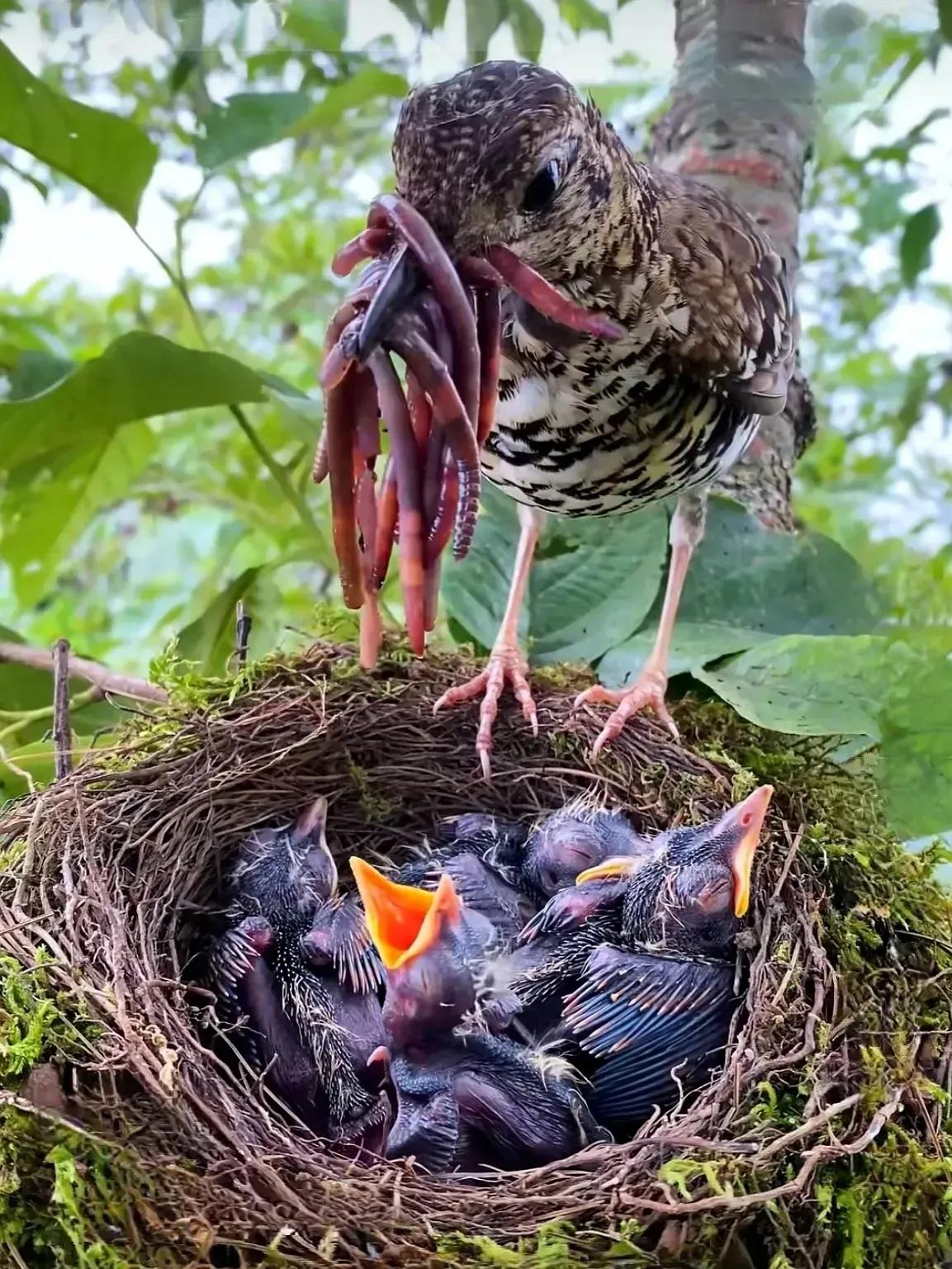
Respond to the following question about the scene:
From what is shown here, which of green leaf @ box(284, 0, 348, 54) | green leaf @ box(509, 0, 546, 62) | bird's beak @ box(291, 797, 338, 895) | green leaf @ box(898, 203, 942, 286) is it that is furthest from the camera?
green leaf @ box(898, 203, 942, 286)

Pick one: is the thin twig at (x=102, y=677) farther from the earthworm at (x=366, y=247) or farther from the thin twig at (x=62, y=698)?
the earthworm at (x=366, y=247)

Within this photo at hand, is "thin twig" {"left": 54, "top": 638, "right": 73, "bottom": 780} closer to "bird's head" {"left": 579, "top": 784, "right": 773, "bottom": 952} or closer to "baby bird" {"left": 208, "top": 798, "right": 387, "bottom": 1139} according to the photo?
"baby bird" {"left": 208, "top": 798, "right": 387, "bottom": 1139}

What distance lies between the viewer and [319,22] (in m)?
1.20

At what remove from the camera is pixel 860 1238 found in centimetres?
60

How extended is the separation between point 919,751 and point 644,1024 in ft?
1.11

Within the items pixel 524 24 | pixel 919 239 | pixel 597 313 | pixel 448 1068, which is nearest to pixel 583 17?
pixel 524 24

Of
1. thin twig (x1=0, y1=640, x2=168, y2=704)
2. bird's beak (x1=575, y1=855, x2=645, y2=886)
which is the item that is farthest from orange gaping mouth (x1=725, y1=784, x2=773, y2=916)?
thin twig (x1=0, y1=640, x2=168, y2=704)

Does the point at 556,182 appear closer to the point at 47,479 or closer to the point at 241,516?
the point at 47,479

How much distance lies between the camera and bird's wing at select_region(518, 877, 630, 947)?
0.88 meters

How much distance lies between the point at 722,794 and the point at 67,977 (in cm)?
55

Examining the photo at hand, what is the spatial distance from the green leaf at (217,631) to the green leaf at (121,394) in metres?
0.24

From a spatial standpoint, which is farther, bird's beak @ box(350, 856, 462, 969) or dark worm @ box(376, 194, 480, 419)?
bird's beak @ box(350, 856, 462, 969)

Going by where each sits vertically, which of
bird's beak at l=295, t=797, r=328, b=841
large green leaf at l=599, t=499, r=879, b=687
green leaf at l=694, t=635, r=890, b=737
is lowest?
bird's beak at l=295, t=797, r=328, b=841

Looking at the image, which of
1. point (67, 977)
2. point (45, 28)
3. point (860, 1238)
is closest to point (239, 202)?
point (45, 28)
